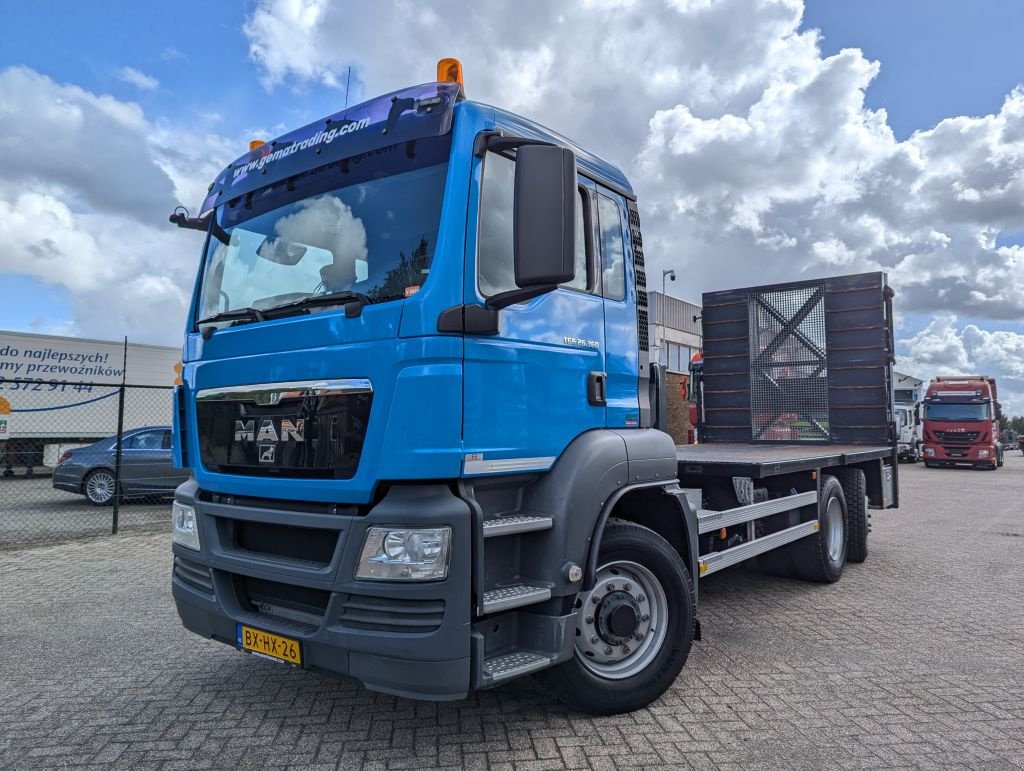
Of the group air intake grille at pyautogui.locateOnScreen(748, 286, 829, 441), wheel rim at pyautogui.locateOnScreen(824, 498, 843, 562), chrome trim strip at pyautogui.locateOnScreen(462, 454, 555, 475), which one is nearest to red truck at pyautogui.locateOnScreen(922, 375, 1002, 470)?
air intake grille at pyautogui.locateOnScreen(748, 286, 829, 441)

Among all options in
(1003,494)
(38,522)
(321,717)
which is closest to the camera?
(321,717)

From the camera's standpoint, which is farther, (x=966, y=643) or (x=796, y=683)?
(x=966, y=643)

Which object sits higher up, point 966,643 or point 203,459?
point 203,459

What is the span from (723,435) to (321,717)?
20.3ft

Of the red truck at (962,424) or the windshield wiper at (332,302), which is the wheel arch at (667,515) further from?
the red truck at (962,424)

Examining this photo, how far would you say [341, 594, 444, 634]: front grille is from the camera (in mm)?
2717

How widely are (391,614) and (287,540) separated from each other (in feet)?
2.30

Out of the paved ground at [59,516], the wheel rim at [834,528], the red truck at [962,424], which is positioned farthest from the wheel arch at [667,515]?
the red truck at [962,424]

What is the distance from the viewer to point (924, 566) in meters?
7.18

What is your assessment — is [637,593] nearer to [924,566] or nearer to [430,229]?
[430,229]

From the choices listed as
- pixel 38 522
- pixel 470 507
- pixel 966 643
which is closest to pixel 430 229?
pixel 470 507

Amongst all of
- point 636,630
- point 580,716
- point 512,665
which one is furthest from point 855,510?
point 512,665

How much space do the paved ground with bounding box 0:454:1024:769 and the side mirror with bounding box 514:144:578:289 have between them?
215 centimetres

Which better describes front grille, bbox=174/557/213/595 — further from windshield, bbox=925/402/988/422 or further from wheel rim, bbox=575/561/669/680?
windshield, bbox=925/402/988/422
